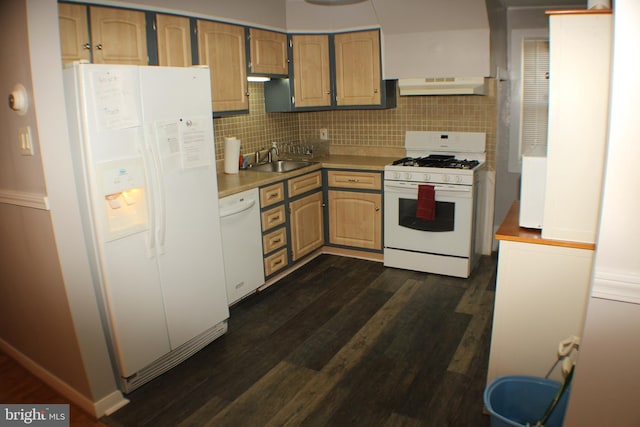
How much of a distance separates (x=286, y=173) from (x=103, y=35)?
67.1 inches

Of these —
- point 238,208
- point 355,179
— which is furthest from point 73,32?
point 355,179

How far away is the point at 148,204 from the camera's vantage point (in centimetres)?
259

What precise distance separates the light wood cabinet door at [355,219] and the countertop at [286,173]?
0.85ft

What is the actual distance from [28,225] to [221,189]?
1245mm

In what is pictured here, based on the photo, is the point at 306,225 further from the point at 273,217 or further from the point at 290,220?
the point at 273,217

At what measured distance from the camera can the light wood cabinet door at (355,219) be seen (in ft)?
14.4

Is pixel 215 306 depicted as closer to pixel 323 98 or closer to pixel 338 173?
pixel 338 173

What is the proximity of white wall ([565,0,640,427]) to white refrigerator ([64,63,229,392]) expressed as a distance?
6.77 feet

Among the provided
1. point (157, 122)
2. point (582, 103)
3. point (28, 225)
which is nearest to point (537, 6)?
point (582, 103)

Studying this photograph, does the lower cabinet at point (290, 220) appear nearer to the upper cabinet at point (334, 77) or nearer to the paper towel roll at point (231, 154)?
the paper towel roll at point (231, 154)

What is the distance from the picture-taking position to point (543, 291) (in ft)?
7.19

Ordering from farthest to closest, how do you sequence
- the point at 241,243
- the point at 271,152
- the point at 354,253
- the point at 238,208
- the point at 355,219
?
the point at 271,152
the point at 354,253
the point at 355,219
the point at 241,243
the point at 238,208

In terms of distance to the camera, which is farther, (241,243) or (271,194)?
(271,194)

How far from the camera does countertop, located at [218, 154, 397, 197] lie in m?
3.53
